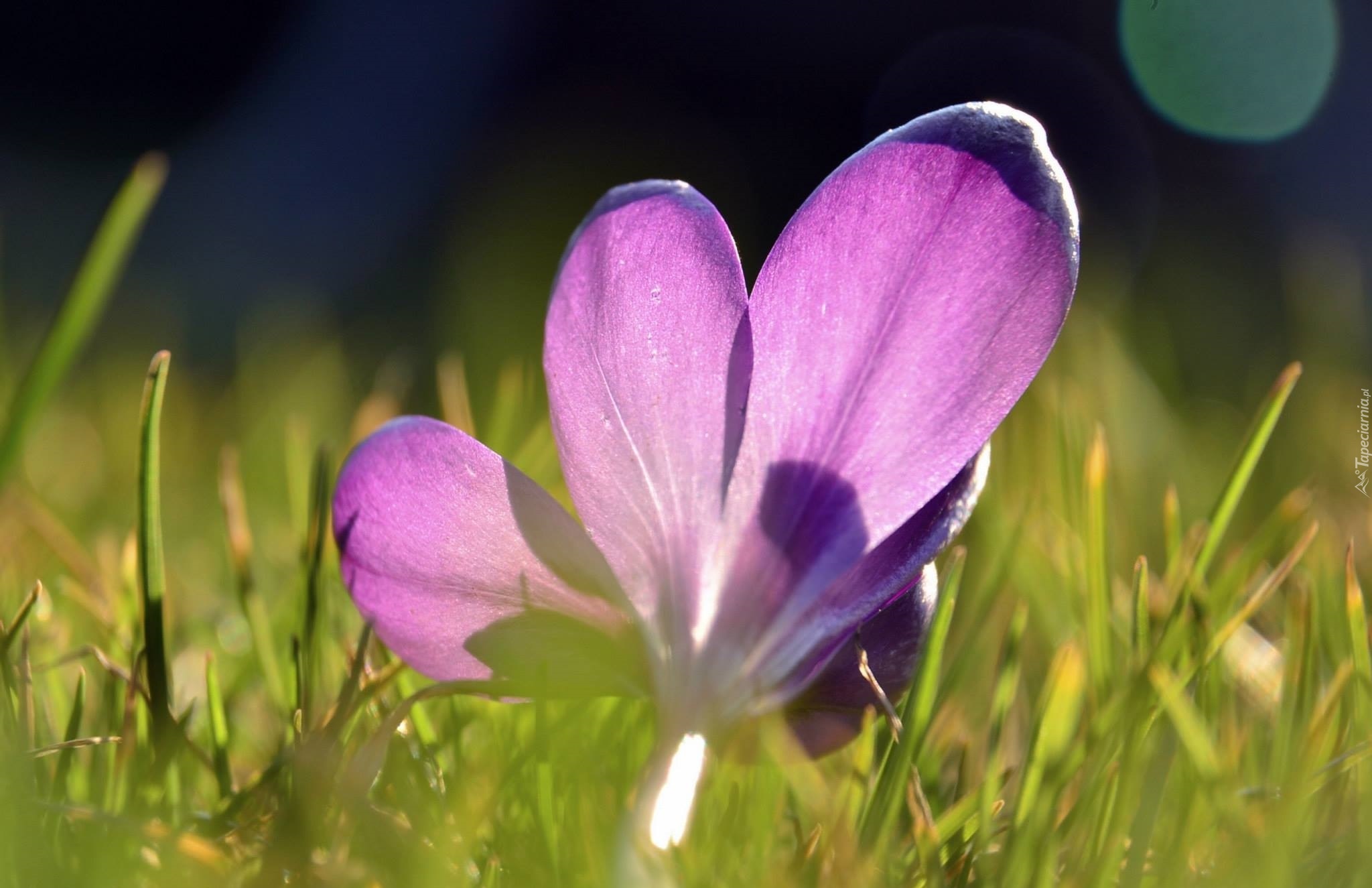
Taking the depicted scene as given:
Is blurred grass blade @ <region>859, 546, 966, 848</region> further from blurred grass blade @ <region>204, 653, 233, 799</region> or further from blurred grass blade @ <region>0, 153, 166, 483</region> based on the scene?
blurred grass blade @ <region>0, 153, 166, 483</region>

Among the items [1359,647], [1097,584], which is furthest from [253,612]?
[1359,647]

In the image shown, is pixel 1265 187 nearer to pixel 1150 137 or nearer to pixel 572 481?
pixel 1150 137

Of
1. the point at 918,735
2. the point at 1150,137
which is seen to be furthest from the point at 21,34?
the point at 918,735

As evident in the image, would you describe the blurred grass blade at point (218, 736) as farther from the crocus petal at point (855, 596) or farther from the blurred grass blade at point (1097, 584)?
the blurred grass blade at point (1097, 584)

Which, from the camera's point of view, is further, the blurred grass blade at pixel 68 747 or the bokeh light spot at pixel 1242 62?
the bokeh light spot at pixel 1242 62

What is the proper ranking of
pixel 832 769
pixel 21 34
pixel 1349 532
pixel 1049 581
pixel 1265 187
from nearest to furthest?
pixel 832 769 < pixel 1049 581 < pixel 1349 532 < pixel 1265 187 < pixel 21 34

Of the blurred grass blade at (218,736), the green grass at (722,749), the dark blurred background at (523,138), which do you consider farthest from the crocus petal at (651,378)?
the dark blurred background at (523,138)

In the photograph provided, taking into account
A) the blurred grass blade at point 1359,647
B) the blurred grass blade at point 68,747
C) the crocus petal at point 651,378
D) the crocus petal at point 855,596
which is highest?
the crocus petal at point 651,378

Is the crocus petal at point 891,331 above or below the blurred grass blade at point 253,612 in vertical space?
above
